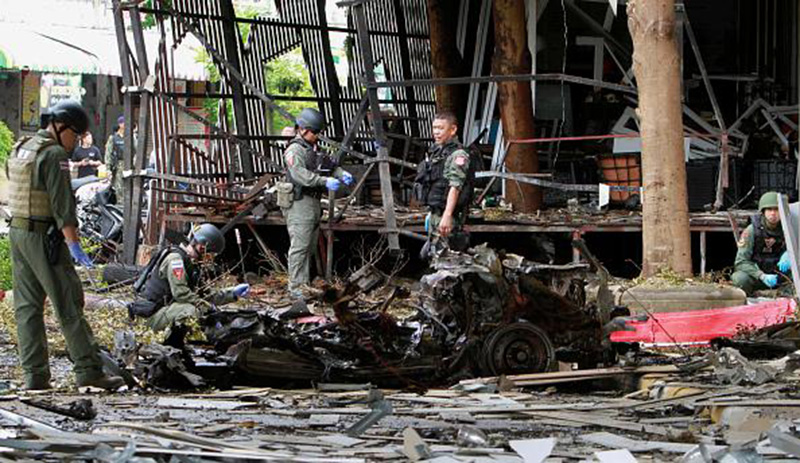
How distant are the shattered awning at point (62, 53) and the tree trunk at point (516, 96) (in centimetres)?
789

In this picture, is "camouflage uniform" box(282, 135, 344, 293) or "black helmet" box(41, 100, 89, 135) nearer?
"black helmet" box(41, 100, 89, 135)

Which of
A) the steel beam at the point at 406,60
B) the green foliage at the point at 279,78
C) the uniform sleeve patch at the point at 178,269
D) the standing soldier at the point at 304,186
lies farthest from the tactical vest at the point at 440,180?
the green foliage at the point at 279,78

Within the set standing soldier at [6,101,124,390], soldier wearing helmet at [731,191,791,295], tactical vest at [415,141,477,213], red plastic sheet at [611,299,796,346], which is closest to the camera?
standing soldier at [6,101,124,390]

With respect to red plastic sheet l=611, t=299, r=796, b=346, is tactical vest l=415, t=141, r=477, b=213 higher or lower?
higher

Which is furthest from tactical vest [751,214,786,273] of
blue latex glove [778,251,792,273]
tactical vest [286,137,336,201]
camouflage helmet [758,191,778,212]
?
tactical vest [286,137,336,201]

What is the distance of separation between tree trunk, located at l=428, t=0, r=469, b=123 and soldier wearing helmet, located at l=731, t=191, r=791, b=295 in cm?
772

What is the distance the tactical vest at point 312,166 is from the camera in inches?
605

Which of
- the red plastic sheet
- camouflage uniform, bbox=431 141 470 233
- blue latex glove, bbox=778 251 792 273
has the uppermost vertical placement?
camouflage uniform, bbox=431 141 470 233

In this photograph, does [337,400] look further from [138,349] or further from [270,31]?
[270,31]

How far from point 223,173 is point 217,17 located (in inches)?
78.2

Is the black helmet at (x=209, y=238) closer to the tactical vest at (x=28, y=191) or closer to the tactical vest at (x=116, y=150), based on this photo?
the tactical vest at (x=28, y=191)

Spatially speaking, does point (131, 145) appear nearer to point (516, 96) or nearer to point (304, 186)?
point (304, 186)

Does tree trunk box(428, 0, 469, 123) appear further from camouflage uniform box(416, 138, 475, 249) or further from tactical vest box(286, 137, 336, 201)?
camouflage uniform box(416, 138, 475, 249)

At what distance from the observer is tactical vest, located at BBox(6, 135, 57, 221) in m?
9.53
